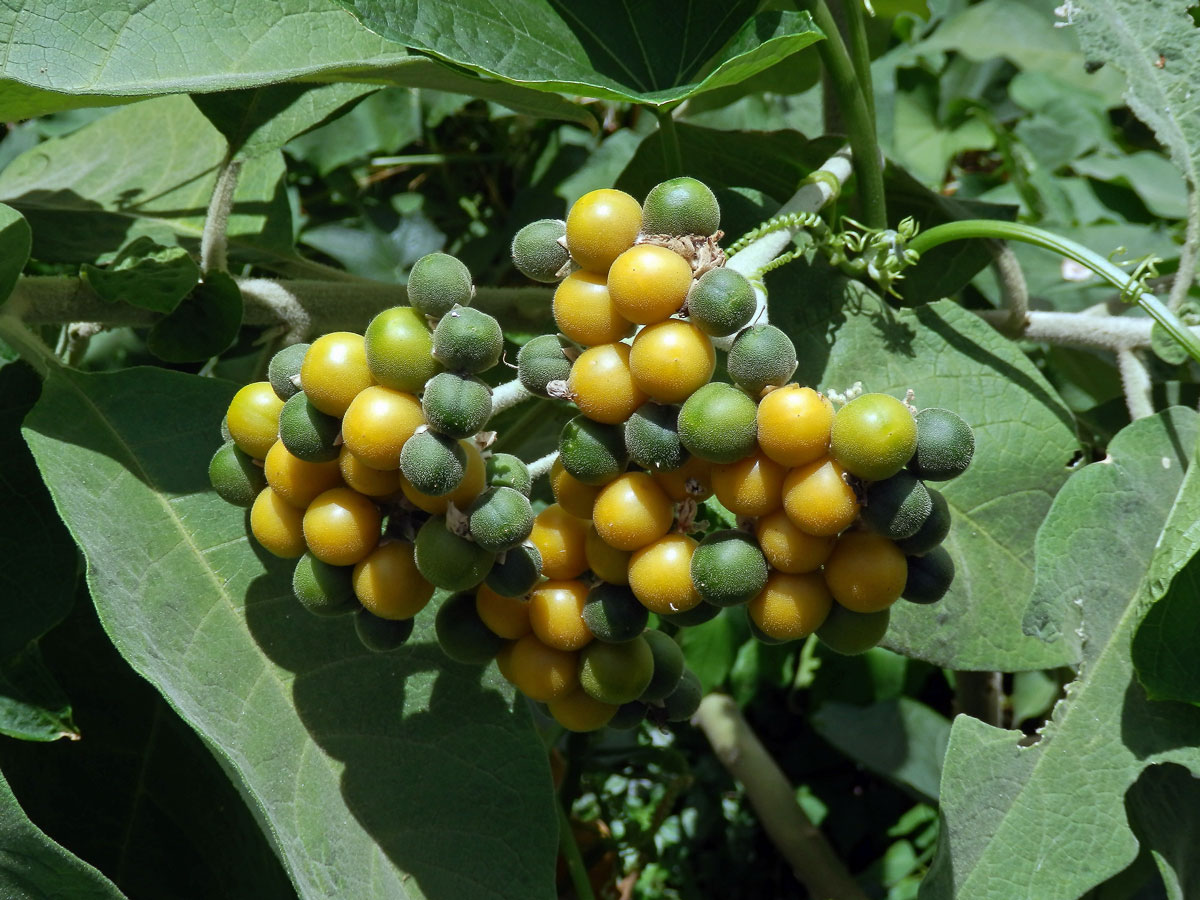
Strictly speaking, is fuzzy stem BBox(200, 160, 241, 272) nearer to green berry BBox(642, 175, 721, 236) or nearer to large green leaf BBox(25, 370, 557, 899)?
large green leaf BBox(25, 370, 557, 899)

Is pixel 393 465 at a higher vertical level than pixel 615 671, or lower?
higher

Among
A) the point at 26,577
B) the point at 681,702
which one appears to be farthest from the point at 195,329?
the point at 681,702

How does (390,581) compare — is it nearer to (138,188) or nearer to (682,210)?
(682,210)

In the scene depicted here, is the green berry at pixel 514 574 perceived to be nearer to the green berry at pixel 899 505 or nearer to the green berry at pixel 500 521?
the green berry at pixel 500 521

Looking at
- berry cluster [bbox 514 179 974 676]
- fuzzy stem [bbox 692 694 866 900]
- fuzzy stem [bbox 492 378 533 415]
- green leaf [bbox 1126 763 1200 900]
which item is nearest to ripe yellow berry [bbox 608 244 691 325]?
berry cluster [bbox 514 179 974 676]

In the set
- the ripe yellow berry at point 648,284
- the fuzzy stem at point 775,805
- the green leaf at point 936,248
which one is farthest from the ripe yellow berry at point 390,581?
the fuzzy stem at point 775,805
